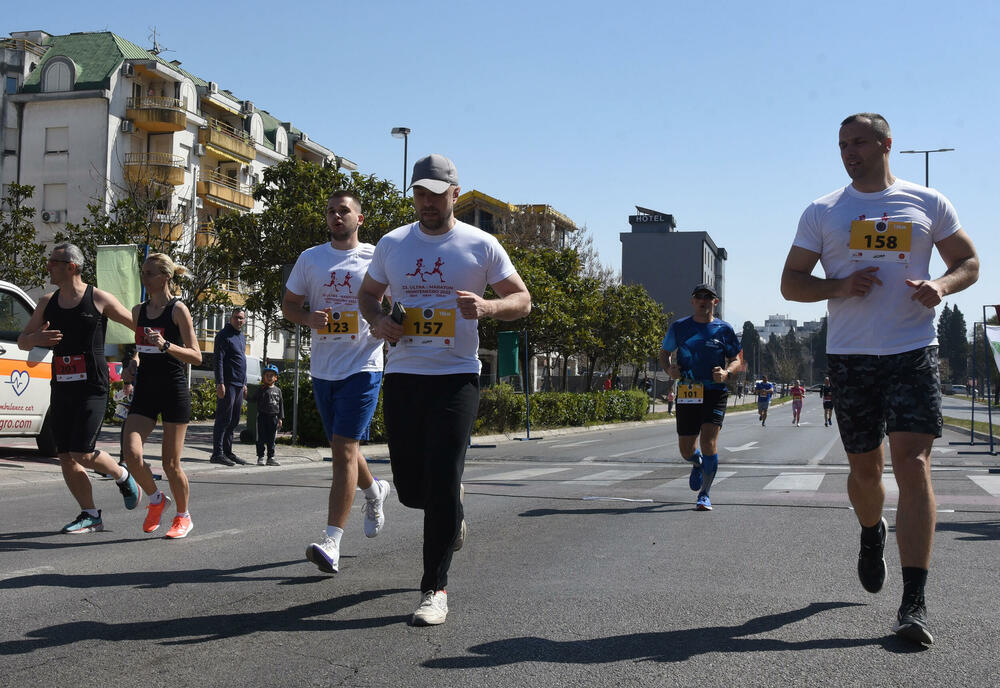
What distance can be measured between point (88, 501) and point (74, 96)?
5122cm

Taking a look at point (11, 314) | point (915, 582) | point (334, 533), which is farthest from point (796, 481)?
point (11, 314)

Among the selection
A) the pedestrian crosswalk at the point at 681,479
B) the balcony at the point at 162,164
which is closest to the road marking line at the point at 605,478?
the pedestrian crosswalk at the point at 681,479

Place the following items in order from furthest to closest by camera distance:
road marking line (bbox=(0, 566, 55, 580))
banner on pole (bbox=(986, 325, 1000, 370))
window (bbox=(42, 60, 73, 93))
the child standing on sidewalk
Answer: window (bbox=(42, 60, 73, 93))
banner on pole (bbox=(986, 325, 1000, 370))
the child standing on sidewalk
road marking line (bbox=(0, 566, 55, 580))

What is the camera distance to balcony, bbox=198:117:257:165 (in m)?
58.5

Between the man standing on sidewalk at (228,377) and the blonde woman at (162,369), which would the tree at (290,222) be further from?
the blonde woman at (162,369)

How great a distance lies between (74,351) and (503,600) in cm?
348

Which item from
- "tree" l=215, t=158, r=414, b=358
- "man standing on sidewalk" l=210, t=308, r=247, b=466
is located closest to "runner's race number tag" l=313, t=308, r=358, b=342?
"man standing on sidewalk" l=210, t=308, r=247, b=466

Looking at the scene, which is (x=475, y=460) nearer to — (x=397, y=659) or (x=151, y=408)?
(x=151, y=408)

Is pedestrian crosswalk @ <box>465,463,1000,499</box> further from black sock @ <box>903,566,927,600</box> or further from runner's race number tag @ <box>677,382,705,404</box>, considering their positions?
black sock @ <box>903,566,927,600</box>

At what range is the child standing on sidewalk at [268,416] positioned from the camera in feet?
47.6

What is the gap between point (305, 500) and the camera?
9.79 m

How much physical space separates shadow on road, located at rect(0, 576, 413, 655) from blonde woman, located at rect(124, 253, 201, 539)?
7.81 feet

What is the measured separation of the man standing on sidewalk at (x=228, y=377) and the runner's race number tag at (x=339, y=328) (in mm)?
8362

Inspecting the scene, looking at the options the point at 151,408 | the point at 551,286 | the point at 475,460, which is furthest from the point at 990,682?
the point at 551,286
